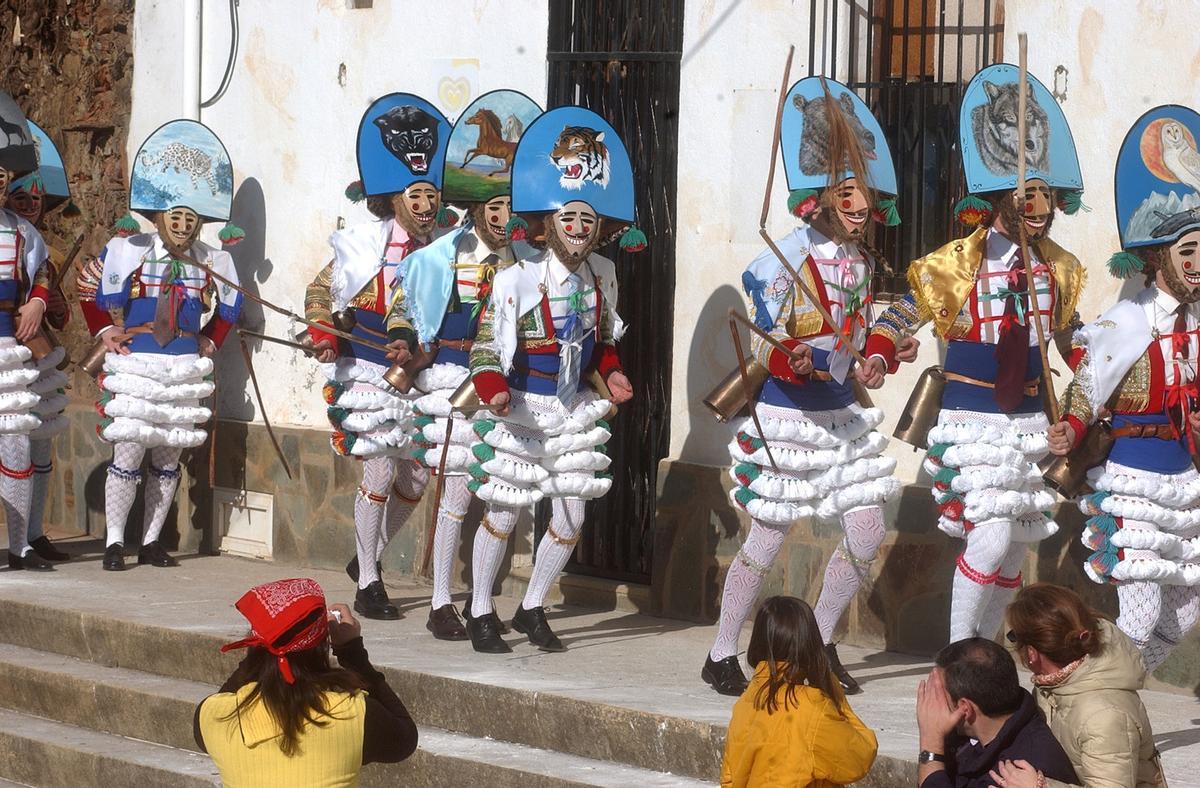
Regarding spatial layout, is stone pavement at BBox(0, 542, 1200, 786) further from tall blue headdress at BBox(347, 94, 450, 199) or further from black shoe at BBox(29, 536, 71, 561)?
tall blue headdress at BBox(347, 94, 450, 199)

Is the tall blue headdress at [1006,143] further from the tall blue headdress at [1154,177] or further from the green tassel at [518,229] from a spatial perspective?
the green tassel at [518,229]

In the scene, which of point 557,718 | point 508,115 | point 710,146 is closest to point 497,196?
point 508,115

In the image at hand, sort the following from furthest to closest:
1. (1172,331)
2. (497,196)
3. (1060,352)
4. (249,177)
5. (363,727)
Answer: (249,177)
(497,196)
(1060,352)
(1172,331)
(363,727)

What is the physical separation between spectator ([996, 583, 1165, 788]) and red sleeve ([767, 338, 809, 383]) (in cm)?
226

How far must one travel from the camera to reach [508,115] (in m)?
8.11

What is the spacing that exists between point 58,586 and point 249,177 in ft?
8.09

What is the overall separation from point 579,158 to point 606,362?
0.82 metres

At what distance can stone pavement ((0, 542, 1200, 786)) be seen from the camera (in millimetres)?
6172

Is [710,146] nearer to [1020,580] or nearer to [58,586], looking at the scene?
[1020,580]

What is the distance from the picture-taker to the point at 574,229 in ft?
23.3

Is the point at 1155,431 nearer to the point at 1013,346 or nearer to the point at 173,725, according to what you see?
the point at 1013,346

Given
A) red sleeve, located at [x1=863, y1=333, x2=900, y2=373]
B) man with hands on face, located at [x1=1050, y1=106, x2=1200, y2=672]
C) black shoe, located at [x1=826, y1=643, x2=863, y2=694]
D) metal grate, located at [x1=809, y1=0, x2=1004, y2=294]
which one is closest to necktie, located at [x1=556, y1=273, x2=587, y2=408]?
red sleeve, located at [x1=863, y1=333, x2=900, y2=373]

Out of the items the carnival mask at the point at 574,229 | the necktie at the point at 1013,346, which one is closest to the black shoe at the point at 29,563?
the carnival mask at the point at 574,229

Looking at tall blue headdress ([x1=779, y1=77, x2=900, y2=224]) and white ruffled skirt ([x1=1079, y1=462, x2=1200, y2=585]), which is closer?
white ruffled skirt ([x1=1079, y1=462, x2=1200, y2=585])
